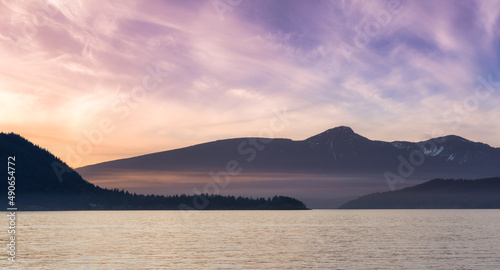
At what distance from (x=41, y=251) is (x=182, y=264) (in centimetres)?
3844

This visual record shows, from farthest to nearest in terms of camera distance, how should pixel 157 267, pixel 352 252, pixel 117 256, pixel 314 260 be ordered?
pixel 352 252, pixel 117 256, pixel 314 260, pixel 157 267

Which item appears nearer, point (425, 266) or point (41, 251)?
point (425, 266)

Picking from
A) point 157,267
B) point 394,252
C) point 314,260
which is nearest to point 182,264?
point 157,267

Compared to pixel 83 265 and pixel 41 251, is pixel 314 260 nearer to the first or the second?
pixel 83 265

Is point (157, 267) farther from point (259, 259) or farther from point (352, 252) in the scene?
point (352, 252)

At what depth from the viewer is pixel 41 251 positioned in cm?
10244

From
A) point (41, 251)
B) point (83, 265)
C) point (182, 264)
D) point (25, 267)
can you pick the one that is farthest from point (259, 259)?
point (41, 251)

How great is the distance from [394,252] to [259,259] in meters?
28.7

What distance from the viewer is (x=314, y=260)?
279 ft

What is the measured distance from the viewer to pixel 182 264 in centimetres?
8012

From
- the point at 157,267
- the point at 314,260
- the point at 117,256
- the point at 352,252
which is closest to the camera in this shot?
the point at 157,267

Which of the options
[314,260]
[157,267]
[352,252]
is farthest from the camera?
[352,252]

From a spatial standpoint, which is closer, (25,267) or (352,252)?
(25,267)

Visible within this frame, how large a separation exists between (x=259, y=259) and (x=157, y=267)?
18610 mm
